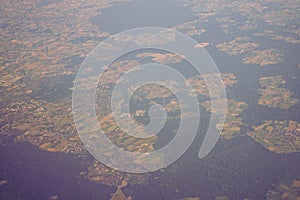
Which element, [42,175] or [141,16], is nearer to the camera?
[42,175]

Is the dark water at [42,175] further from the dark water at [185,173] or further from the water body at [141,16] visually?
the water body at [141,16]

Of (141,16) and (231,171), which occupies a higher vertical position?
(141,16)

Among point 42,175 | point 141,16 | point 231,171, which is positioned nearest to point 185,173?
point 231,171

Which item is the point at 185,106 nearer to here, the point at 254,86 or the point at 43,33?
the point at 254,86

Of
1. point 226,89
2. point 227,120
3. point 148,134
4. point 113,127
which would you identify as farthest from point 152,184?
point 226,89

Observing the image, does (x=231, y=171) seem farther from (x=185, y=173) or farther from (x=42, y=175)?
(x=42, y=175)

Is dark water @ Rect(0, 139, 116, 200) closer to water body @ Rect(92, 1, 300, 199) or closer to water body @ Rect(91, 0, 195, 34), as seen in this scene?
water body @ Rect(92, 1, 300, 199)

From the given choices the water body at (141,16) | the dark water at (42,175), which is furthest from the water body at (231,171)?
the water body at (141,16)

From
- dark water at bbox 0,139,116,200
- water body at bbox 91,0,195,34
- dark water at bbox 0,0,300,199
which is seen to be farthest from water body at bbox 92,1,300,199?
water body at bbox 91,0,195,34
